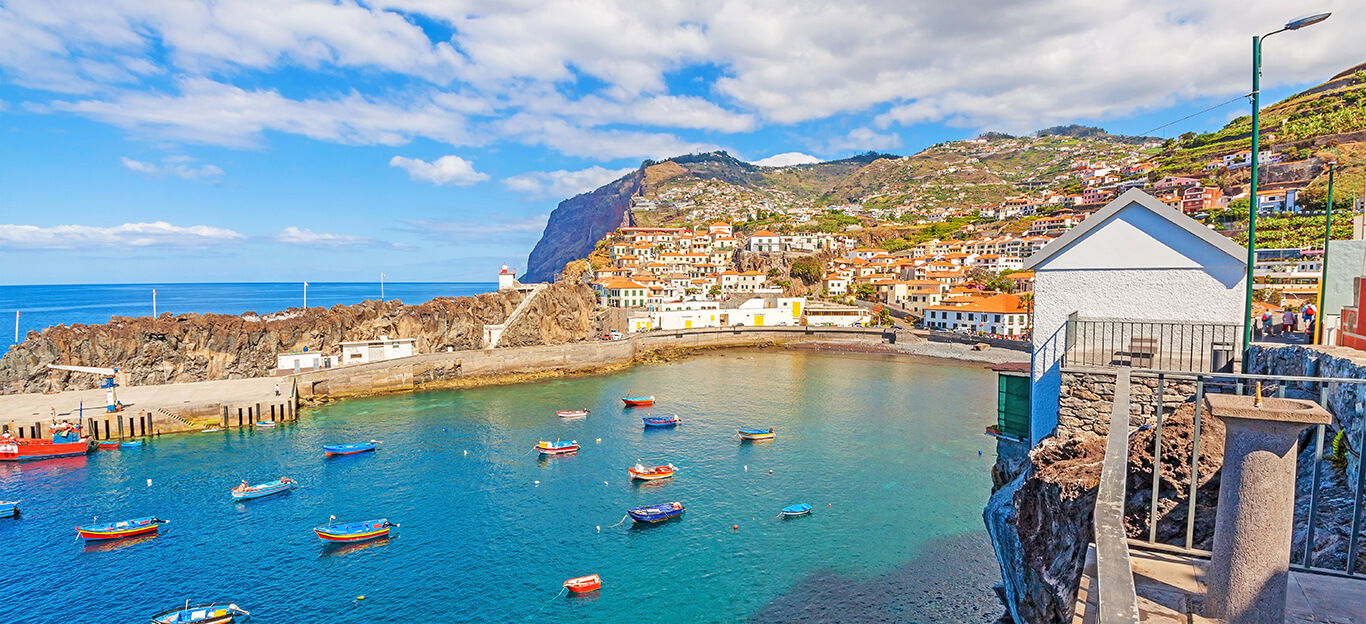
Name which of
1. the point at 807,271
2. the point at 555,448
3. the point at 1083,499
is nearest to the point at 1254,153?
the point at 1083,499

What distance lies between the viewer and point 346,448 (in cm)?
3005

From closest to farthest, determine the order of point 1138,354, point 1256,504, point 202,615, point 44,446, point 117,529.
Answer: point 1256,504 < point 1138,354 < point 202,615 < point 117,529 < point 44,446

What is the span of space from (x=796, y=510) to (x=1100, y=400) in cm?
1569

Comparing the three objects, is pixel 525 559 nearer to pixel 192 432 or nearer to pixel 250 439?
pixel 250 439

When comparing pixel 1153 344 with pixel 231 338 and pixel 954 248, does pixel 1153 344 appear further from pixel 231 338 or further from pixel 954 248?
pixel 954 248

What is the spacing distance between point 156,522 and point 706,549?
20.5 m

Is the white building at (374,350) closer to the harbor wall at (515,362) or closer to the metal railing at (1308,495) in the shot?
the harbor wall at (515,362)

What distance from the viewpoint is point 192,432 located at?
111 feet

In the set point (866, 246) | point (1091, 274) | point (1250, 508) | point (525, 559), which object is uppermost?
point (866, 246)

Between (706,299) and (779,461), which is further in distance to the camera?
(706,299)

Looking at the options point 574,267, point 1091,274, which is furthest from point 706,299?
point 1091,274

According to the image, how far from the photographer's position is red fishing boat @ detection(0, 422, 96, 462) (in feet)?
94.5

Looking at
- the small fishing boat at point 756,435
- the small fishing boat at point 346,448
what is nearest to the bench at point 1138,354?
the small fishing boat at point 756,435

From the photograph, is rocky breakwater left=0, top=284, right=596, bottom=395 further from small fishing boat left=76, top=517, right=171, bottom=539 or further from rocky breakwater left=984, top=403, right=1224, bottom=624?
rocky breakwater left=984, top=403, right=1224, bottom=624
